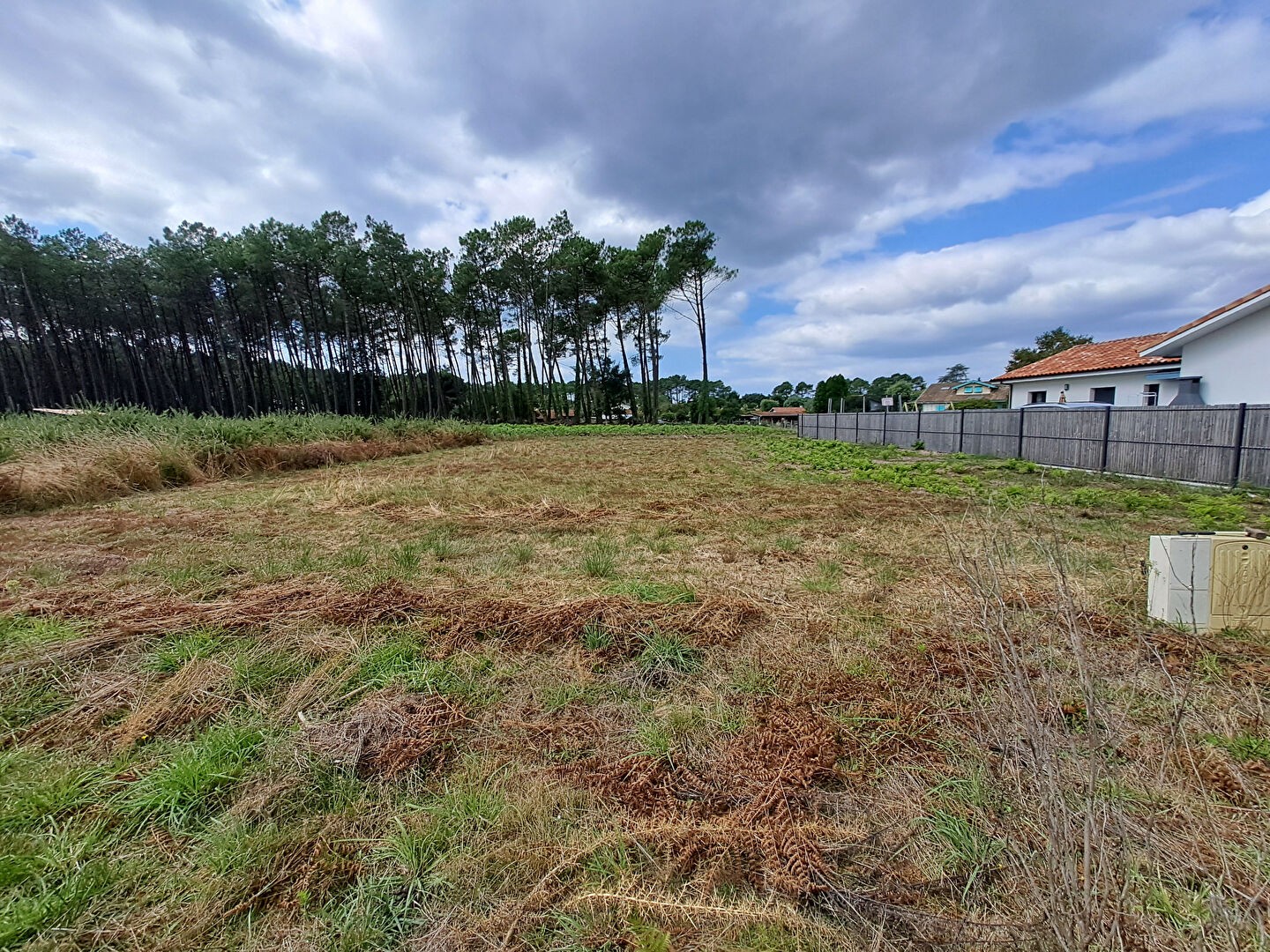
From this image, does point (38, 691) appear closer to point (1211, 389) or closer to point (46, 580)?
point (46, 580)

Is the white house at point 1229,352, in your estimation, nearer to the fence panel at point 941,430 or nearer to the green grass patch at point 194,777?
the fence panel at point 941,430

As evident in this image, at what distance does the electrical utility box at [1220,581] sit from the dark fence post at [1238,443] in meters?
7.55

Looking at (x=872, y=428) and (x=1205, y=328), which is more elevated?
(x=1205, y=328)

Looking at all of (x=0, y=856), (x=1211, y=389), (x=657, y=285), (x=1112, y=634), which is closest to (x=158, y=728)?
(x=0, y=856)

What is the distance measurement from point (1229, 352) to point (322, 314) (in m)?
45.0

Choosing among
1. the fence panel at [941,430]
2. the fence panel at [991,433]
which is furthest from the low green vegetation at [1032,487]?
the fence panel at [941,430]

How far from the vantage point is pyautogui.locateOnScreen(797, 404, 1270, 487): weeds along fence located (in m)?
7.40

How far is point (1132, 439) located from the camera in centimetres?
905

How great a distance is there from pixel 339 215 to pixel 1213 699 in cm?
3826

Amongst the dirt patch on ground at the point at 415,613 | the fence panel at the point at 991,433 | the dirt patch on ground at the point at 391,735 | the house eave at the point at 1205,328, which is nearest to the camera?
the dirt patch on ground at the point at 391,735

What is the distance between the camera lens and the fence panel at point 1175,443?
767cm

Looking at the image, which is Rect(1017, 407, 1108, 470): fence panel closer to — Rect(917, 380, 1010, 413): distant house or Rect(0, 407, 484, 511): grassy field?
Rect(0, 407, 484, 511): grassy field

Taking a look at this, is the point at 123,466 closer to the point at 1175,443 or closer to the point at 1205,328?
the point at 1175,443

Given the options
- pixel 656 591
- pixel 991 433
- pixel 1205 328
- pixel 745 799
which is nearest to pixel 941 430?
pixel 991 433
